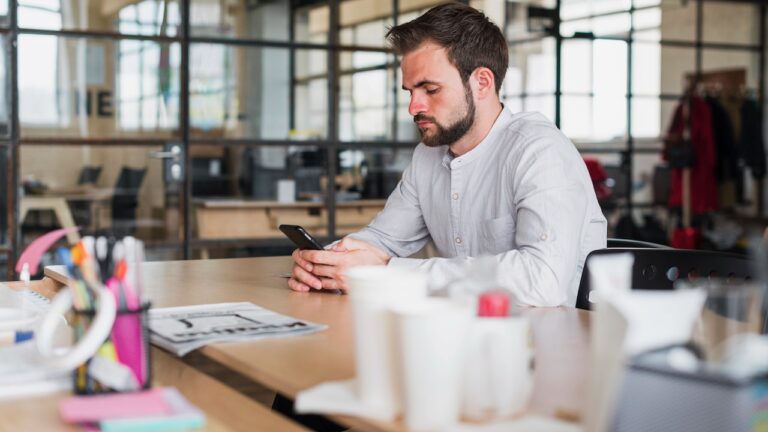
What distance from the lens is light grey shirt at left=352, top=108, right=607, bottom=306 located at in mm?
2047

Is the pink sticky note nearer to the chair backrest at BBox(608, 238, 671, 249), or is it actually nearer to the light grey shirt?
the light grey shirt

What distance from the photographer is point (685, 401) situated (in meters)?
0.84

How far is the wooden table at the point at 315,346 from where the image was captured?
1184 millimetres

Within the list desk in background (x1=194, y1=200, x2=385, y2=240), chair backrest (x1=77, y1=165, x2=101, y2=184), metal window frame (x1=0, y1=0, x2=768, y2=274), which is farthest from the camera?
desk in background (x1=194, y1=200, x2=385, y2=240)

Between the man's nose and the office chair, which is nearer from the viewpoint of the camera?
the man's nose

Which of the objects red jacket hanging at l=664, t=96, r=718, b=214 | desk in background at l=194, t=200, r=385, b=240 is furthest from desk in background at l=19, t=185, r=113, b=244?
red jacket hanging at l=664, t=96, r=718, b=214

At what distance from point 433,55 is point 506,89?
14.1 ft

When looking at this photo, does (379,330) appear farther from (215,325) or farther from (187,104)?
(187,104)

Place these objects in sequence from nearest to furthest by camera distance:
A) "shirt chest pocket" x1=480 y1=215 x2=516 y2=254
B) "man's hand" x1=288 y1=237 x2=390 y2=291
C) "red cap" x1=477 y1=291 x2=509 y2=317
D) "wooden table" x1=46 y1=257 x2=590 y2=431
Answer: "red cap" x1=477 y1=291 x2=509 y2=317 → "wooden table" x1=46 y1=257 x2=590 y2=431 → "man's hand" x1=288 y1=237 x2=390 y2=291 → "shirt chest pocket" x1=480 y1=215 x2=516 y2=254

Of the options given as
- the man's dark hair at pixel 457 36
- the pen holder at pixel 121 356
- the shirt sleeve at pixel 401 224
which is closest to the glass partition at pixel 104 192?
the shirt sleeve at pixel 401 224

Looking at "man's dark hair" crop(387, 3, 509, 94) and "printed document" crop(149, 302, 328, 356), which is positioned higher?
"man's dark hair" crop(387, 3, 509, 94)

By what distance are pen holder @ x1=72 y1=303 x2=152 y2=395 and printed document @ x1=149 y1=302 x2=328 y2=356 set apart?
0.74 ft

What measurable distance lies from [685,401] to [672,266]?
4.29 feet

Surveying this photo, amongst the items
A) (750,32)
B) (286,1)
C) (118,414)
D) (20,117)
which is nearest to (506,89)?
(286,1)
